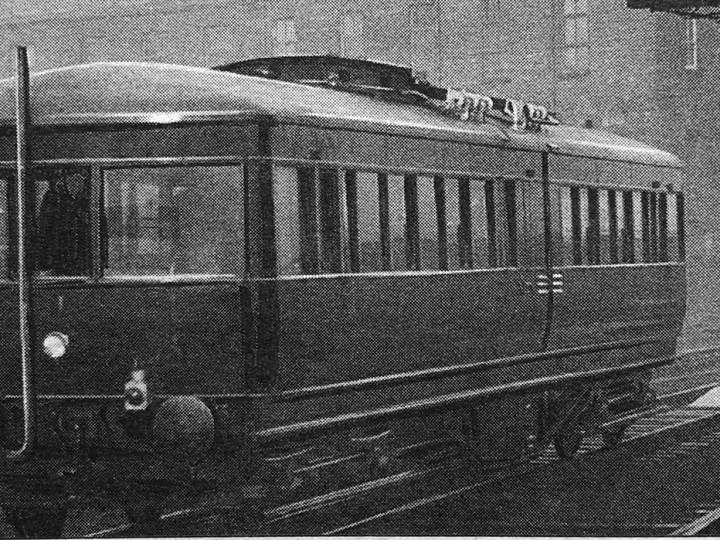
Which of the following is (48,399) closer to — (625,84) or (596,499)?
(596,499)

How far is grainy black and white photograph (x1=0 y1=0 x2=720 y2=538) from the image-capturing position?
26.7ft

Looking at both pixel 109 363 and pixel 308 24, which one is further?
pixel 308 24

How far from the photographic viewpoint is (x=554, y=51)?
45.7ft

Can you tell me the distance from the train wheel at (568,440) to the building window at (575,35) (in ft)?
9.90

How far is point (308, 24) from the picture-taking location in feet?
54.3

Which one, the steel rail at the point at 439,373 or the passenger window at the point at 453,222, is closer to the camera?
the steel rail at the point at 439,373

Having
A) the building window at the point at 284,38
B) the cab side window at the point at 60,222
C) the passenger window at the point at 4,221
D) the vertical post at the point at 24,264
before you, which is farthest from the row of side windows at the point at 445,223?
the building window at the point at 284,38

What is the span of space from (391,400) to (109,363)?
1634mm

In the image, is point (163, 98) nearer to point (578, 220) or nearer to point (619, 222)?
point (578, 220)

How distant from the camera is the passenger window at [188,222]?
8180 millimetres

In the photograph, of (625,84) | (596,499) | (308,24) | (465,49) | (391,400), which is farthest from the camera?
(308,24)

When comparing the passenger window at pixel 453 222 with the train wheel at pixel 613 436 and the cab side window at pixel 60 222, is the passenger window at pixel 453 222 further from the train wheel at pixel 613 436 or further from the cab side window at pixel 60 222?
the train wheel at pixel 613 436

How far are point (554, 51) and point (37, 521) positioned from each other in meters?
6.65

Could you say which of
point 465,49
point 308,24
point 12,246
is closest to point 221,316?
point 12,246
